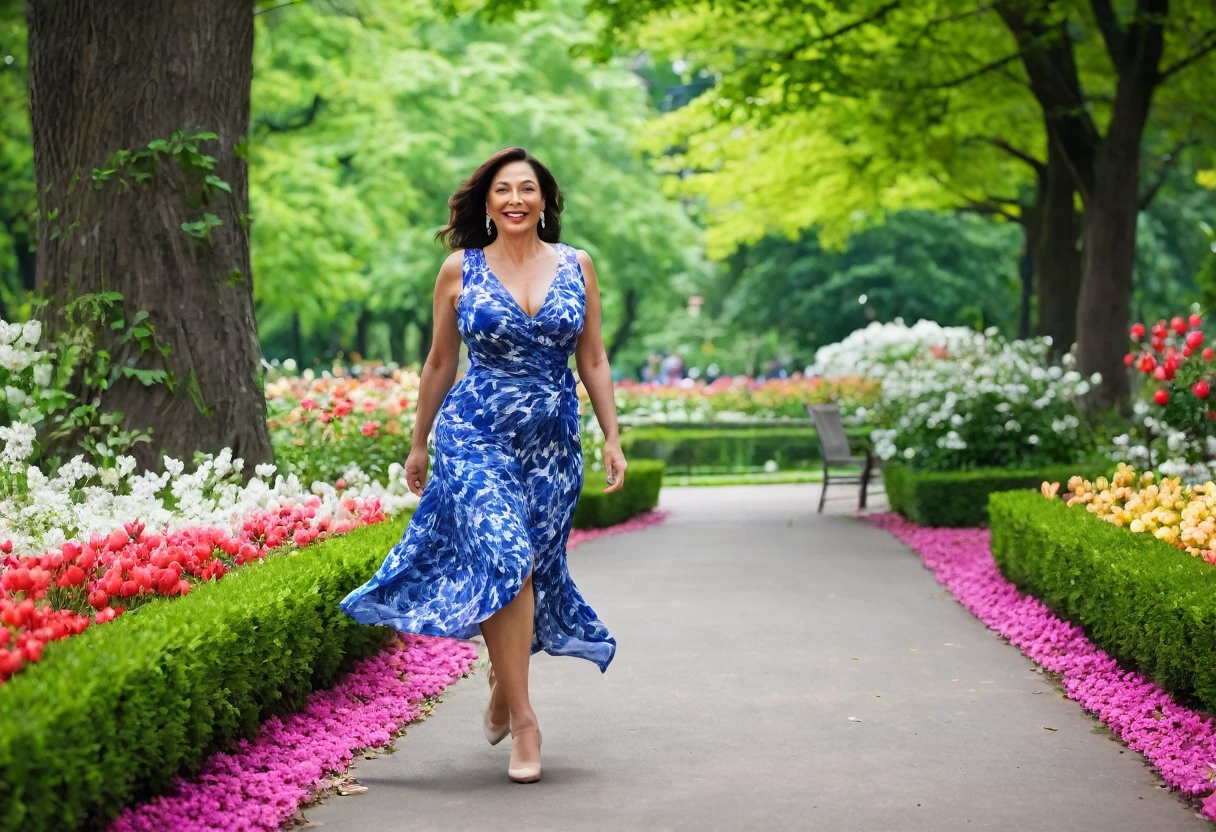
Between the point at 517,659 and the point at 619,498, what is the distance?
394 inches

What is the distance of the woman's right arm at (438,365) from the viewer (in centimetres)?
538

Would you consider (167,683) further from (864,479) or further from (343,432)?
(864,479)

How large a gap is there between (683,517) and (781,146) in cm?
789

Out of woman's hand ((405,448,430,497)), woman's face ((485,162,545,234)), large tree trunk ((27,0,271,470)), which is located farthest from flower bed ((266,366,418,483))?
woman's face ((485,162,545,234))

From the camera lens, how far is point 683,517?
16531mm

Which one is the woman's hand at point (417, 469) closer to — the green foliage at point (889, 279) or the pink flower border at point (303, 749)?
the pink flower border at point (303, 749)

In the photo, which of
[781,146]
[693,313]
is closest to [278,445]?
[781,146]

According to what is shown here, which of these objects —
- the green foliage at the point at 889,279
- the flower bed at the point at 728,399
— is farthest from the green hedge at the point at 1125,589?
the green foliage at the point at 889,279

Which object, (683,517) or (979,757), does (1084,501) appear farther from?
(683,517)

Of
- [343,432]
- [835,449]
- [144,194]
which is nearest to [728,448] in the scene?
[835,449]

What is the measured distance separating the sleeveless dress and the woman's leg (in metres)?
0.10

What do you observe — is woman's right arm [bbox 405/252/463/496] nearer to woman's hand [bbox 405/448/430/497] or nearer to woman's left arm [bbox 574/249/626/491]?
woman's hand [bbox 405/448/430/497]

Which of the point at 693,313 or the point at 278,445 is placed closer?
the point at 278,445

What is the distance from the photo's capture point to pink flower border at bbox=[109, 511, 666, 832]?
4.25 metres
